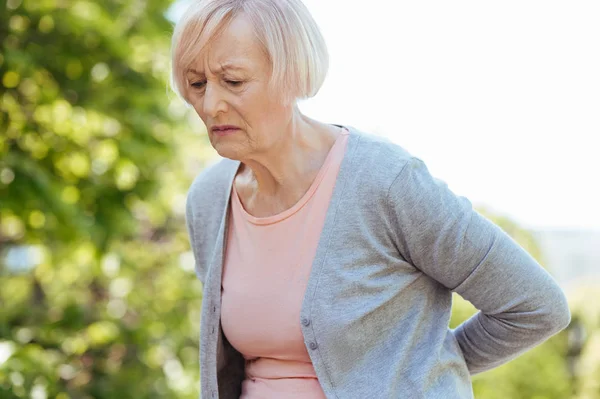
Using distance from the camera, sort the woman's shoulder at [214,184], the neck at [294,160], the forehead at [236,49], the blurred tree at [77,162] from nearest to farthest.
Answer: the forehead at [236,49], the neck at [294,160], the woman's shoulder at [214,184], the blurred tree at [77,162]

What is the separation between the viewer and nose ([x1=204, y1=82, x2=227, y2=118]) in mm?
1406

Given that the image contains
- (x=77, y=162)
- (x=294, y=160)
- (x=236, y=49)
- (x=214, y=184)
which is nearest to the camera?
(x=236, y=49)

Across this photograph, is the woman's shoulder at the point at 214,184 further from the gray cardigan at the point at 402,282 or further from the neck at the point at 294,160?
the gray cardigan at the point at 402,282

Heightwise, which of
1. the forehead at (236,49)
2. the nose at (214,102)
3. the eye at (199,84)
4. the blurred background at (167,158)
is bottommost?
the blurred background at (167,158)

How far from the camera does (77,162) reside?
11.3ft

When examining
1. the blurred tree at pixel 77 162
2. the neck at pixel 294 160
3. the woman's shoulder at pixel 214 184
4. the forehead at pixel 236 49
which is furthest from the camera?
the blurred tree at pixel 77 162

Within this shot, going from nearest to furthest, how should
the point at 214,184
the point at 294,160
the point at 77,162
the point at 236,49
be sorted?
the point at 236,49, the point at 294,160, the point at 214,184, the point at 77,162

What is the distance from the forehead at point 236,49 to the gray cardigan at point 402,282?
0.26 m

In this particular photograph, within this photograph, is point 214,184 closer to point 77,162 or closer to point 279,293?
point 279,293

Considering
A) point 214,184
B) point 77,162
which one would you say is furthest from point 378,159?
point 77,162

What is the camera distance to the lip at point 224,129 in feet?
4.71

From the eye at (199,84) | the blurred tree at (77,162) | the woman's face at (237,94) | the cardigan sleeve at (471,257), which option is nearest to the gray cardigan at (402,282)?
the cardigan sleeve at (471,257)

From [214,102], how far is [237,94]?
1.7 inches

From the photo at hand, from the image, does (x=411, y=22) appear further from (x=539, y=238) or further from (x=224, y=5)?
(x=224, y=5)
